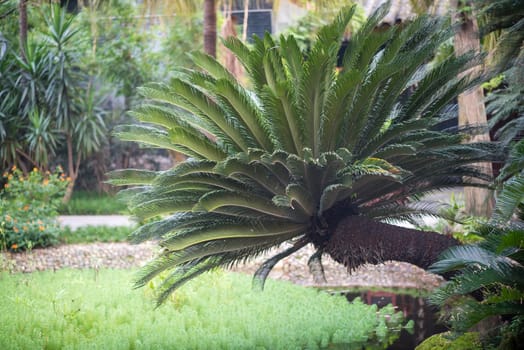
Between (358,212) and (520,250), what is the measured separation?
4.36 ft

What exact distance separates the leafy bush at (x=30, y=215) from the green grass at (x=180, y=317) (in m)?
1.48

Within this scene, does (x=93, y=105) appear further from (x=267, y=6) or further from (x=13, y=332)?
(x=13, y=332)

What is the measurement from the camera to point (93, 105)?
16.9 metres

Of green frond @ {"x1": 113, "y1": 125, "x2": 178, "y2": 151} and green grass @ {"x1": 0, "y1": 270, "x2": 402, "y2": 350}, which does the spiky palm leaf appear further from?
green grass @ {"x1": 0, "y1": 270, "x2": 402, "y2": 350}

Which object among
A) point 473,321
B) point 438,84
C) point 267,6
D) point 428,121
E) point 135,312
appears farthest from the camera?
point 267,6

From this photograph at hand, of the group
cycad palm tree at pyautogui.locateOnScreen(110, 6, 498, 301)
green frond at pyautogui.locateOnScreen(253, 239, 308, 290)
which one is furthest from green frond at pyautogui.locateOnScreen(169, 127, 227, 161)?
green frond at pyautogui.locateOnScreen(253, 239, 308, 290)

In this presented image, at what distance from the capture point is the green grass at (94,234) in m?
12.8

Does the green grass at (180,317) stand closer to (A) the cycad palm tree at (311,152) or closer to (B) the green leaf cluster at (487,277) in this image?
(A) the cycad palm tree at (311,152)

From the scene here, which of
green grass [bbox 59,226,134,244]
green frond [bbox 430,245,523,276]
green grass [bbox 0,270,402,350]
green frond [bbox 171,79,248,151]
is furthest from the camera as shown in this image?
Answer: green grass [bbox 59,226,134,244]

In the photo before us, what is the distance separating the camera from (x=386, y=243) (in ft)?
16.6

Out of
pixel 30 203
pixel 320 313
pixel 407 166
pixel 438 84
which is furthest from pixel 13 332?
pixel 30 203

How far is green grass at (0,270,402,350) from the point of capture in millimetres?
7039

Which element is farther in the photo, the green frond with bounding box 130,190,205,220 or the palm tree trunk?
the green frond with bounding box 130,190,205,220

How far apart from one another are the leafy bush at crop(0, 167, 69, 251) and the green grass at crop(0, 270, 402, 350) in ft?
4.87
